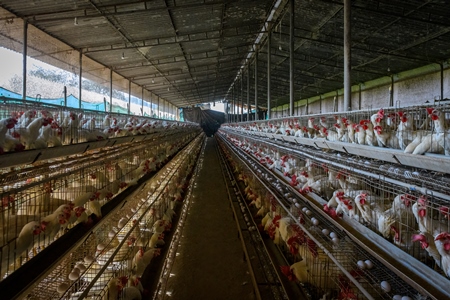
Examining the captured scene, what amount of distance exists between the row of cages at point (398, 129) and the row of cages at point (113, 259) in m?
1.91

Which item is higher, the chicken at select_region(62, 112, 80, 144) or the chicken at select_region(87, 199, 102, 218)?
the chicken at select_region(62, 112, 80, 144)

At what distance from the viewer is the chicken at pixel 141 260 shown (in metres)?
2.81

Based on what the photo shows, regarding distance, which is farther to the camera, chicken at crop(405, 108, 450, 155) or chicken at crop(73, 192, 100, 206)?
chicken at crop(73, 192, 100, 206)

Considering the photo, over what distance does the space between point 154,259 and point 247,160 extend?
3.51m

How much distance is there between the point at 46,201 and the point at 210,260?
6.74 feet

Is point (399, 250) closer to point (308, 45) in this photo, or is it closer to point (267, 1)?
point (267, 1)

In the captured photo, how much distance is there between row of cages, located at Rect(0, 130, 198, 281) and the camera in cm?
154

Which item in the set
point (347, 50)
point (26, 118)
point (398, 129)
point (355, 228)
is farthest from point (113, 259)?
point (347, 50)

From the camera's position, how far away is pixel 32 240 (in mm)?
1600

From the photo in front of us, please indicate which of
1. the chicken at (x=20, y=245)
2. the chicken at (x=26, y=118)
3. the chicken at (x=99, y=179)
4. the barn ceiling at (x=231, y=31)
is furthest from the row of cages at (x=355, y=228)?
the barn ceiling at (x=231, y=31)

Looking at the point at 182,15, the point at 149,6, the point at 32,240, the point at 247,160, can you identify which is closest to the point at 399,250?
the point at 32,240

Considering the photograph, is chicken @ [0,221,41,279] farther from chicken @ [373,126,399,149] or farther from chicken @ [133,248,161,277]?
chicken @ [373,126,399,149]

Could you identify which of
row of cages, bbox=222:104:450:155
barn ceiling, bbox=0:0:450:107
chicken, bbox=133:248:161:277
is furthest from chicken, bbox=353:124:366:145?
barn ceiling, bbox=0:0:450:107

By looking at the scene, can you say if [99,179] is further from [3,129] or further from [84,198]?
[3,129]
